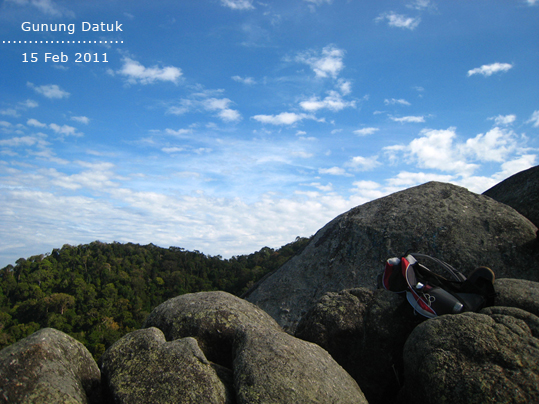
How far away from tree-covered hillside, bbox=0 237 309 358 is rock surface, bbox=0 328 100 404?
213ft

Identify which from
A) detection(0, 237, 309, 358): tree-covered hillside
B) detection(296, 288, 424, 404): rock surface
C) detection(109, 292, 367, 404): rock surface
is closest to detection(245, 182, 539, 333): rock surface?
detection(296, 288, 424, 404): rock surface

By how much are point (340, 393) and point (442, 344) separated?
1.46 m

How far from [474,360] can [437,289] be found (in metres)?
2.00

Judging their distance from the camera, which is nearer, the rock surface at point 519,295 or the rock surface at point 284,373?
the rock surface at point 284,373

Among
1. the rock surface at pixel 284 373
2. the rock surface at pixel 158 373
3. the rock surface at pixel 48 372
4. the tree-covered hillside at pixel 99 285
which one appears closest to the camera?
the rock surface at pixel 48 372

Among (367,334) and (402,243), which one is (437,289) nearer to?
(367,334)

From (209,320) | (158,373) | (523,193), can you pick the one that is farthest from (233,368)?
(523,193)

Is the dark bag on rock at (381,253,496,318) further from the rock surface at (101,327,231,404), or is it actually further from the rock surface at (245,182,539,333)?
the rock surface at (245,182,539,333)

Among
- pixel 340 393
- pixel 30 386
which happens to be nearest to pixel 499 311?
pixel 340 393

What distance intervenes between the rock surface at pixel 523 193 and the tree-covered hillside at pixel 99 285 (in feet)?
191

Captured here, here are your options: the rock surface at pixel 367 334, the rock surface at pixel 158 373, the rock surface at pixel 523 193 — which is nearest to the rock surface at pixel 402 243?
the rock surface at pixel 523 193

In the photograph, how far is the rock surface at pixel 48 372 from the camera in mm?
3848

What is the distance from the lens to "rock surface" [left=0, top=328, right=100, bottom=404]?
385 centimetres

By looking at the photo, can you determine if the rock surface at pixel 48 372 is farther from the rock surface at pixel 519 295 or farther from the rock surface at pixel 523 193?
the rock surface at pixel 523 193
